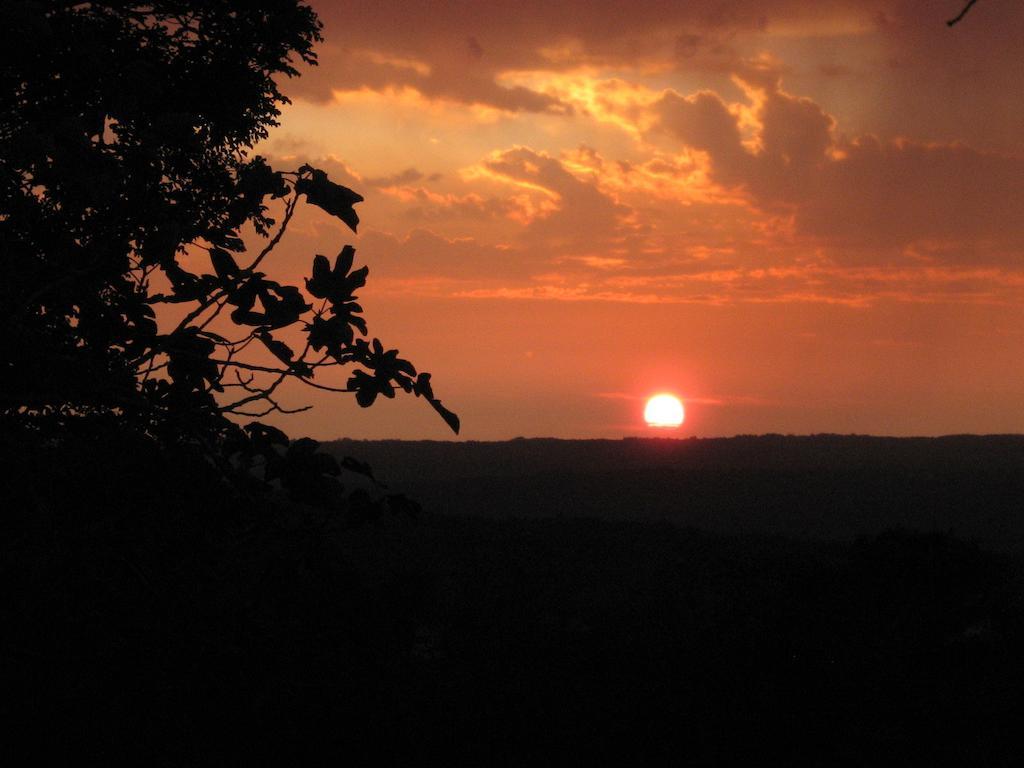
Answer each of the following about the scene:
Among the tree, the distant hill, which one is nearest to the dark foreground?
the tree

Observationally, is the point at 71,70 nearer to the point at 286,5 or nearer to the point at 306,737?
the point at 286,5

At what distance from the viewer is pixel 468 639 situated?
15.9m

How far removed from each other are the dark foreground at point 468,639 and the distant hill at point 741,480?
1529cm

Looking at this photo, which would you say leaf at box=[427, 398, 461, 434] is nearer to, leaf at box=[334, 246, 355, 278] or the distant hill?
leaf at box=[334, 246, 355, 278]

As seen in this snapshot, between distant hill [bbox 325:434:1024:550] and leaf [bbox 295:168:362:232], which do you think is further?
distant hill [bbox 325:434:1024:550]

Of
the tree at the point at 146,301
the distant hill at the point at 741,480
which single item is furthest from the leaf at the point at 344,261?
the distant hill at the point at 741,480

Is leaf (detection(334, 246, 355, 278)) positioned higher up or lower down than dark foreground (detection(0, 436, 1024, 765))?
higher up

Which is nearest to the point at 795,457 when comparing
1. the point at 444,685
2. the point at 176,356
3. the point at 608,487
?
the point at 608,487

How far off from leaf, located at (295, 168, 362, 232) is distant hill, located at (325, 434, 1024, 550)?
32.2 metres

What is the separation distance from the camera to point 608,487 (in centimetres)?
4750

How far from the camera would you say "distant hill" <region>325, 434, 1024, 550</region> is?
41.6 meters

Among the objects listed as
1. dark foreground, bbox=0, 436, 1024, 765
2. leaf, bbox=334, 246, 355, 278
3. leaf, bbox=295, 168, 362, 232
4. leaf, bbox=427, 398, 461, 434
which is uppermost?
leaf, bbox=295, 168, 362, 232

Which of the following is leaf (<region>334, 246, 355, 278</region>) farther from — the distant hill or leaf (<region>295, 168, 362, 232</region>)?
the distant hill

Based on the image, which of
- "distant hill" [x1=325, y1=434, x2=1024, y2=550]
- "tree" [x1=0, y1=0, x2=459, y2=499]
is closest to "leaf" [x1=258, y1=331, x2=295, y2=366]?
"tree" [x1=0, y1=0, x2=459, y2=499]
